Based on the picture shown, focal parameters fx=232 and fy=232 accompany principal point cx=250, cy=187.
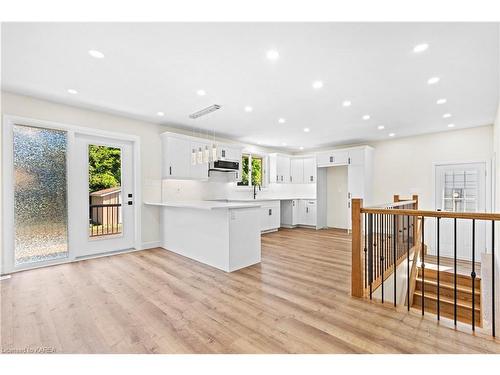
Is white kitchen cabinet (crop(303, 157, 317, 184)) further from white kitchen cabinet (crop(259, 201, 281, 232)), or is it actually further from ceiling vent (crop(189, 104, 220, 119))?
ceiling vent (crop(189, 104, 220, 119))

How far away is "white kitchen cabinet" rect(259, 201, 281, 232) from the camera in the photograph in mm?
6443

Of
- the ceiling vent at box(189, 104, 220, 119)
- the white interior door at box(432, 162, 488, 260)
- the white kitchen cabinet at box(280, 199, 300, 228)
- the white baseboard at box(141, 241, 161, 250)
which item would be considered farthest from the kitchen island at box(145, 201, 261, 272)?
the white interior door at box(432, 162, 488, 260)

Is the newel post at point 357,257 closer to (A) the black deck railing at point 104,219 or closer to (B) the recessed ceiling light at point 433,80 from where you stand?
(B) the recessed ceiling light at point 433,80

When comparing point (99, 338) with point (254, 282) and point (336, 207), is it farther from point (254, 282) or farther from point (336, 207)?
point (336, 207)

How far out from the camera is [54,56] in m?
2.47

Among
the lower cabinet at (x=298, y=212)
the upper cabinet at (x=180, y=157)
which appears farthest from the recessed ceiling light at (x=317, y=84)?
the lower cabinet at (x=298, y=212)

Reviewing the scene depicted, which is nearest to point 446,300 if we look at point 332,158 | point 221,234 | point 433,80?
point 433,80

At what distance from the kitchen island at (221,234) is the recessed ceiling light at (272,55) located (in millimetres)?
1923

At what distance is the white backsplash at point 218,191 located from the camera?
16.9 ft

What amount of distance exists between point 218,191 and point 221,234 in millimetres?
2723

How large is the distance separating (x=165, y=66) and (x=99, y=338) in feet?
8.97

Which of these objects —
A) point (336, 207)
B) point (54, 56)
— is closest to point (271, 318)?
point (54, 56)

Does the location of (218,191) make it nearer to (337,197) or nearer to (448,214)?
(337,197)

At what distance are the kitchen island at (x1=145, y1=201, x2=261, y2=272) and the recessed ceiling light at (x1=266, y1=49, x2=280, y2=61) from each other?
6.31 feet
